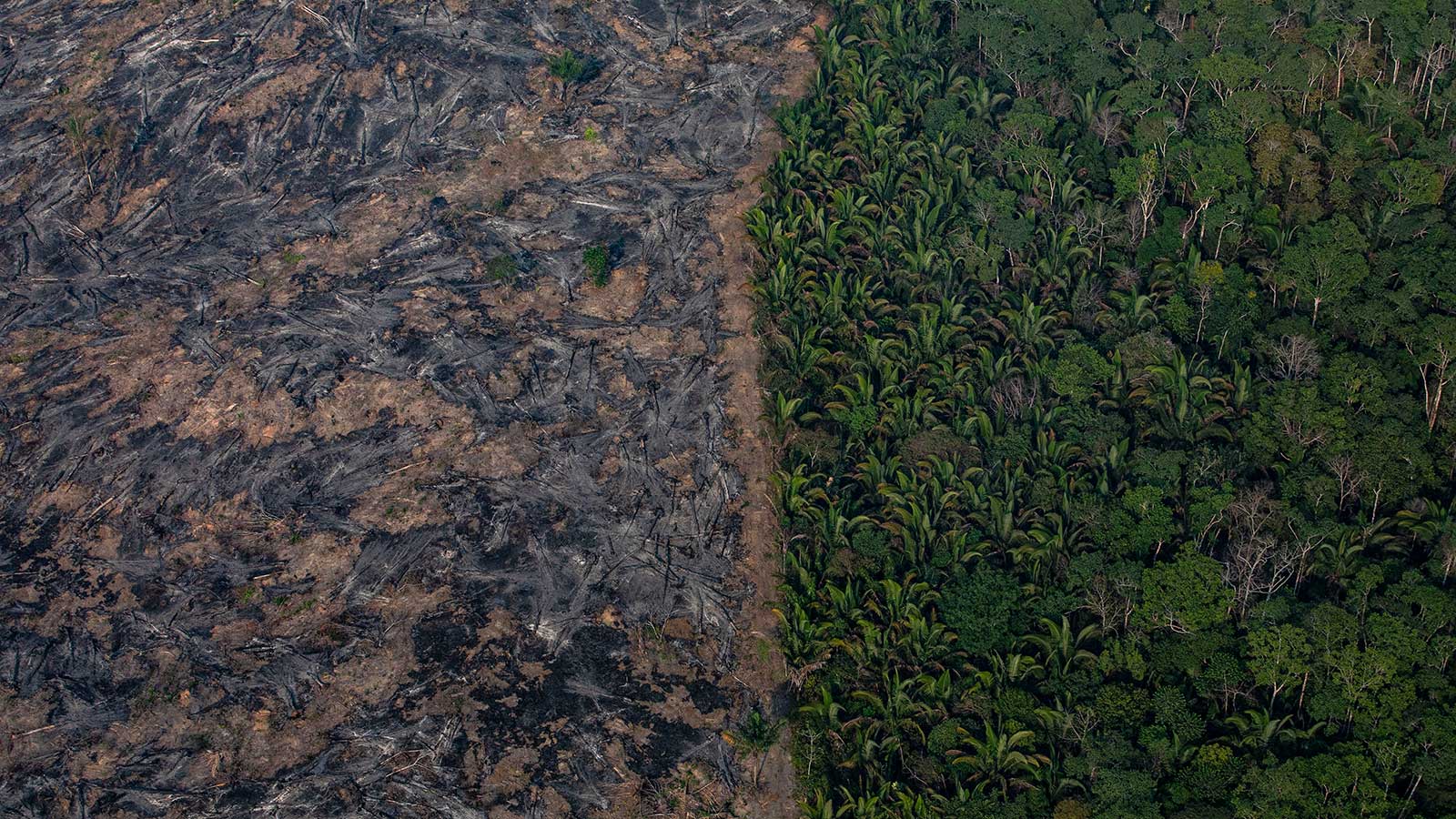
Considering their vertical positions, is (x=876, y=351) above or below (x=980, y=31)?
below

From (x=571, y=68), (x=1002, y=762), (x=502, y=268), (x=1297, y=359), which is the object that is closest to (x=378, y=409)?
(x=502, y=268)

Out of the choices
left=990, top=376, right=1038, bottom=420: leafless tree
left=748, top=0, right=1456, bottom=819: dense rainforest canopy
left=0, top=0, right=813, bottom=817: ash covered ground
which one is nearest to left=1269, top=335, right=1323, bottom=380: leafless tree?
left=748, top=0, right=1456, bottom=819: dense rainforest canopy

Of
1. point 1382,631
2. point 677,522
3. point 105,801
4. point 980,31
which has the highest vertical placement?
point 980,31

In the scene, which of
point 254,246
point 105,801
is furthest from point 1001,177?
point 105,801

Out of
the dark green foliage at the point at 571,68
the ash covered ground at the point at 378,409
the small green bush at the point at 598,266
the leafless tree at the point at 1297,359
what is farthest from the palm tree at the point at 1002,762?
the dark green foliage at the point at 571,68

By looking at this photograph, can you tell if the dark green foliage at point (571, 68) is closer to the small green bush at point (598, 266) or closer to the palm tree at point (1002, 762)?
the small green bush at point (598, 266)

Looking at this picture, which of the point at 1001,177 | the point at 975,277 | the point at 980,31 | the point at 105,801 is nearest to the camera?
the point at 105,801

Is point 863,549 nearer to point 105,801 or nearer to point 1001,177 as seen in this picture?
point 1001,177
